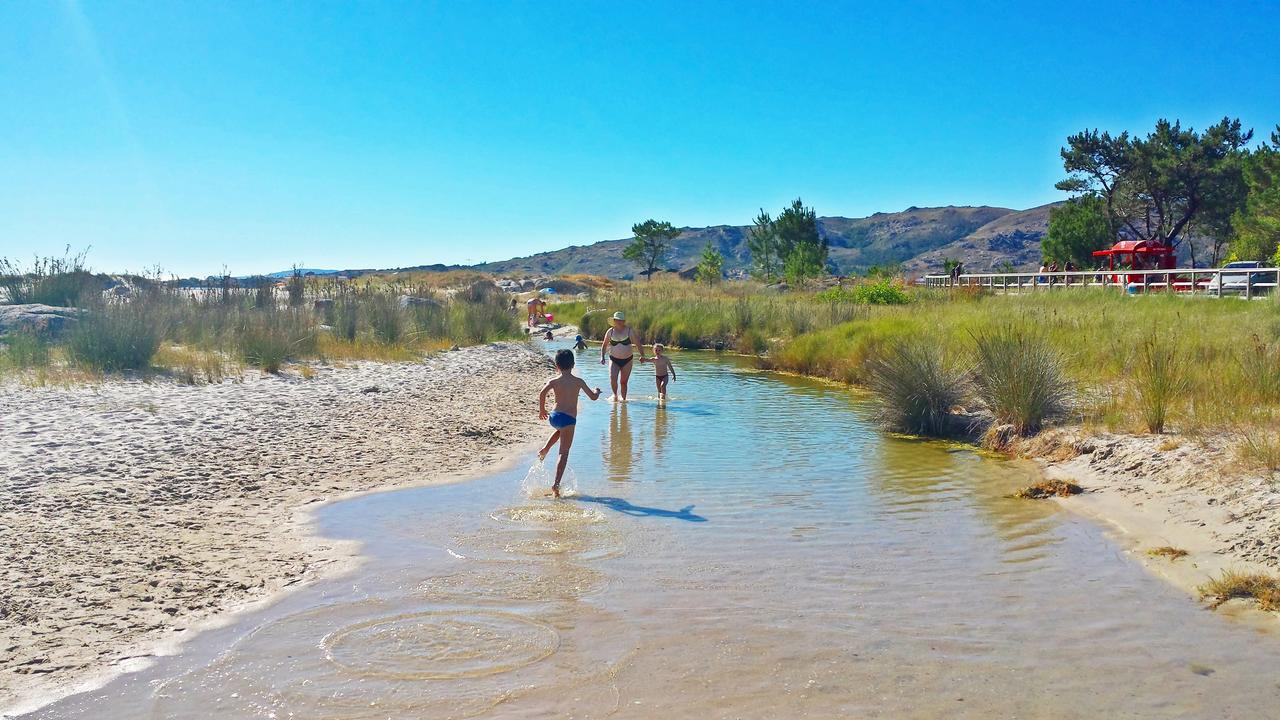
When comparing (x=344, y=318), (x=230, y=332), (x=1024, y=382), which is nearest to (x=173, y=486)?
(x=1024, y=382)

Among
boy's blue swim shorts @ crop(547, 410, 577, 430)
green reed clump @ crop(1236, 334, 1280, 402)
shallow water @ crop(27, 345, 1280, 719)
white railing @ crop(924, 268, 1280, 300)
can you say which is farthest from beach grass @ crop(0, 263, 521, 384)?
white railing @ crop(924, 268, 1280, 300)

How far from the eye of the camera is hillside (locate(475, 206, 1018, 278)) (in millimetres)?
151250

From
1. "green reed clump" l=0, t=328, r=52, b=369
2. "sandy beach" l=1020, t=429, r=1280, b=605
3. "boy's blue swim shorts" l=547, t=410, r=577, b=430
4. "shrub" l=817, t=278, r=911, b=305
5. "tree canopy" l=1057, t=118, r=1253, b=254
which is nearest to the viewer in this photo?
"sandy beach" l=1020, t=429, r=1280, b=605

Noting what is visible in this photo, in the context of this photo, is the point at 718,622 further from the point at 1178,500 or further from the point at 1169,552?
the point at 1178,500

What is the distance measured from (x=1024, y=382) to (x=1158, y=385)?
5.80 feet

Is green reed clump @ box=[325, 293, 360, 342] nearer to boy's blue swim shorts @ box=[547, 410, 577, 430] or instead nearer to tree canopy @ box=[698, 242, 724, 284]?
boy's blue swim shorts @ box=[547, 410, 577, 430]

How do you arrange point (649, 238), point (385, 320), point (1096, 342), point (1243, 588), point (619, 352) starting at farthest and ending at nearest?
point (649, 238), point (385, 320), point (619, 352), point (1096, 342), point (1243, 588)

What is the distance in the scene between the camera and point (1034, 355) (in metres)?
11.8

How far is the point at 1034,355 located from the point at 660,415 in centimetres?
547

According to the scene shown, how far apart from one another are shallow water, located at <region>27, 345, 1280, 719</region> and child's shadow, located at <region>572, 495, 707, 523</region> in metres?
0.04

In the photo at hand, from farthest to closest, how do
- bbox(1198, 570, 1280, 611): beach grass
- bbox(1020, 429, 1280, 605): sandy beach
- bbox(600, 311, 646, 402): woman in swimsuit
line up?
bbox(600, 311, 646, 402): woman in swimsuit, bbox(1020, 429, 1280, 605): sandy beach, bbox(1198, 570, 1280, 611): beach grass

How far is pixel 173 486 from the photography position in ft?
26.3

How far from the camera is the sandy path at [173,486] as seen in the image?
5.21 metres

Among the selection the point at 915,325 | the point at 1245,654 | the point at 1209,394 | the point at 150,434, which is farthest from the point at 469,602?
the point at 915,325
